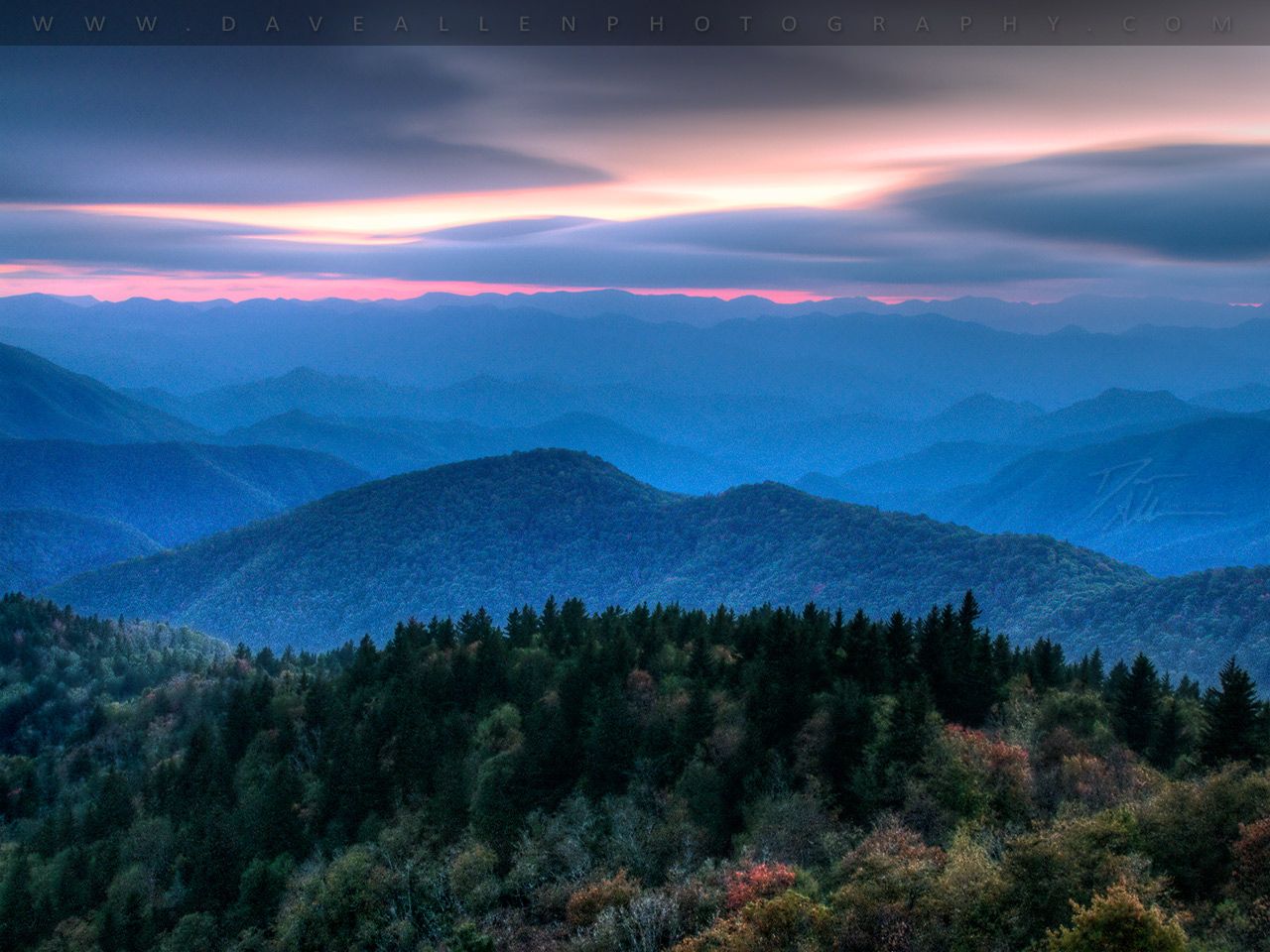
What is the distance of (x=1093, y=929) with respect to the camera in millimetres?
29703

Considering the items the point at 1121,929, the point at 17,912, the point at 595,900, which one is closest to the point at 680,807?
the point at 595,900

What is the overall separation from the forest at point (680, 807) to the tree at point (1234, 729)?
0.60 feet

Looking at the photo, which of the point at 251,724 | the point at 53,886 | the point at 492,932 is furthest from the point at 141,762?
the point at 492,932

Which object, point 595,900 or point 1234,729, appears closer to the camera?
point 595,900

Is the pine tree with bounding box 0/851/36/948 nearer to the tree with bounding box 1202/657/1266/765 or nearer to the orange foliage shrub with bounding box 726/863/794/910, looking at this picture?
the orange foliage shrub with bounding box 726/863/794/910

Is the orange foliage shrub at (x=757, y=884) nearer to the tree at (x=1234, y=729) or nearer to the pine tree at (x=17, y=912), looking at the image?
the tree at (x=1234, y=729)

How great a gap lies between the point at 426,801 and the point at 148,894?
22.0 meters

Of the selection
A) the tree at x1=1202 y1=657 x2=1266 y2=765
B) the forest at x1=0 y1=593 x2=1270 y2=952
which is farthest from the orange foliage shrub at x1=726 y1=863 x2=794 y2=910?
the tree at x1=1202 y1=657 x2=1266 y2=765

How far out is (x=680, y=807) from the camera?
195 ft

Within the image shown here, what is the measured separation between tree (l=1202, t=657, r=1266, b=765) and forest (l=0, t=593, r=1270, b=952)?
0.60 ft

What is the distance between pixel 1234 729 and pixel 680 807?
3068cm

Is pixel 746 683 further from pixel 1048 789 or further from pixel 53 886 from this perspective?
pixel 53 886

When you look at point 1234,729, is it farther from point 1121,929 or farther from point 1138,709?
point 1121,929

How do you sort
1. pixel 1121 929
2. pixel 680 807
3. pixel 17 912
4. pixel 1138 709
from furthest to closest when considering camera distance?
1. pixel 17 912
2. pixel 1138 709
3. pixel 680 807
4. pixel 1121 929
